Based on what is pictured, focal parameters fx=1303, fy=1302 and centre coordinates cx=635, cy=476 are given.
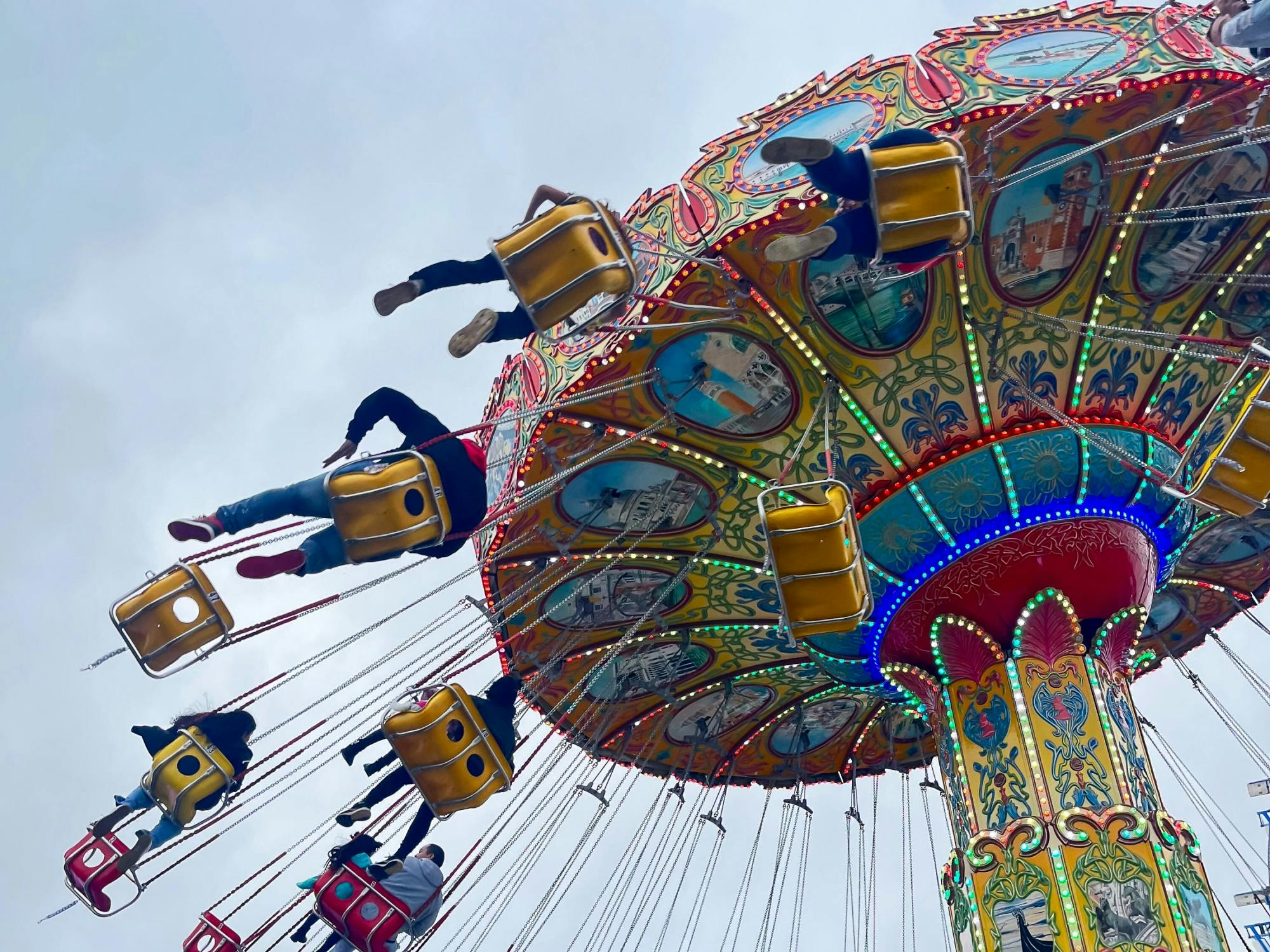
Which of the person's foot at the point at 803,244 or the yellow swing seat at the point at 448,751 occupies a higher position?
the person's foot at the point at 803,244

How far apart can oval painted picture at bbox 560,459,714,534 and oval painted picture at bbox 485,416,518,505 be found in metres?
0.50

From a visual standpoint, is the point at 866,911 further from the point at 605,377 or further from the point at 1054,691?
the point at 605,377

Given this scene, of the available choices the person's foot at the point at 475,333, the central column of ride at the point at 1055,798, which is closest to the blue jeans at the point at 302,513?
the person's foot at the point at 475,333

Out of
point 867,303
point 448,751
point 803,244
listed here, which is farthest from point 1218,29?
point 448,751

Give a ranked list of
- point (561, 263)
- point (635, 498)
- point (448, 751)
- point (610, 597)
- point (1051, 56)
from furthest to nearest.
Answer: point (610, 597), point (635, 498), point (448, 751), point (1051, 56), point (561, 263)

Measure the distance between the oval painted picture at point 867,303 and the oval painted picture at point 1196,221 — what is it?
1734mm

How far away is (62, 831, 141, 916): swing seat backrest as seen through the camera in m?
9.76

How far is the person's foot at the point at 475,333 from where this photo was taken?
7980 millimetres

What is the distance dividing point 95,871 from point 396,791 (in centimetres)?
230

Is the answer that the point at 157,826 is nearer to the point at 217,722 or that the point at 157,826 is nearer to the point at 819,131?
the point at 217,722

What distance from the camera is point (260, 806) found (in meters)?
10.3

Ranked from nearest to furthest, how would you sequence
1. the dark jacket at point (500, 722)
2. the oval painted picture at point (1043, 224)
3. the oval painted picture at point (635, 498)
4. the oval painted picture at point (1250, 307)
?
the oval painted picture at point (1043, 224) → the dark jacket at point (500, 722) → the oval painted picture at point (1250, 307) → the oval painted picture at point (635, 498)

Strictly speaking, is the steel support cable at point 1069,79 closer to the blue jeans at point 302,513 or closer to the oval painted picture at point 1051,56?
the oval painted picture at point 1051,56

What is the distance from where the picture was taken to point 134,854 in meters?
9.85
